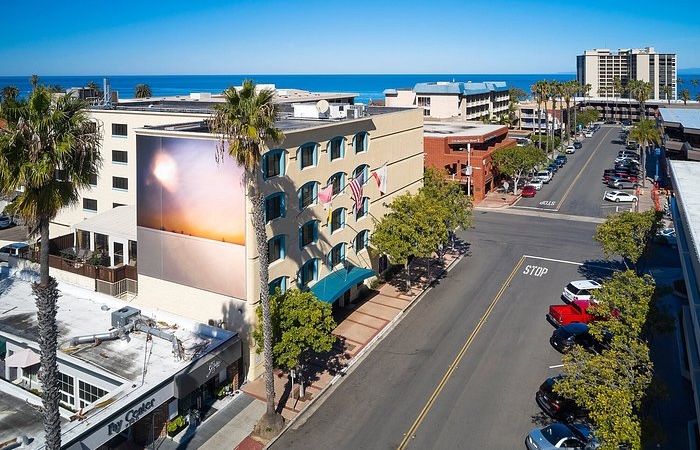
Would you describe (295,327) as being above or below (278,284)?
below

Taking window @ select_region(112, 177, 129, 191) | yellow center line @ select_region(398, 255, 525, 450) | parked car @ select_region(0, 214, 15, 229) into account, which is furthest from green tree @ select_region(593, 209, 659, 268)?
parked car @ select_region(0, 214, 15, 229)

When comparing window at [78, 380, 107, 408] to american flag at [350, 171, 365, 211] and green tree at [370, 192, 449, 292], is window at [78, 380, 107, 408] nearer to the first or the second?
american flag at [350, 171, 365, 211]

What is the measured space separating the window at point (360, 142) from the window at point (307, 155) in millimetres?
5661

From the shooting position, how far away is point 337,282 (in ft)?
124

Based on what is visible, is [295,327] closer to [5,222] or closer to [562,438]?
[562,438]

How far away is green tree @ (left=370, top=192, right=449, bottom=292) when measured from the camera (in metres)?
40.9

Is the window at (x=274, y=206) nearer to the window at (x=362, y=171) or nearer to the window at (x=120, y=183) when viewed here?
the window at (x=362, y=171)

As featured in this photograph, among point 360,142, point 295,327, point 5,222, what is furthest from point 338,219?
point 5,222

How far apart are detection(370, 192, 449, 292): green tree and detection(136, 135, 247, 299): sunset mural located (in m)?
14.0

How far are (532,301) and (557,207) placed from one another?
35.9 m

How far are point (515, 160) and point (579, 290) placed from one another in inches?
1630

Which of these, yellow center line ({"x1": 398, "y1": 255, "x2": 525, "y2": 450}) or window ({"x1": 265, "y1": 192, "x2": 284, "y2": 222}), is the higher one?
window ({"x1": 265, "y1": 192, "x2": 284, "y2": 222})

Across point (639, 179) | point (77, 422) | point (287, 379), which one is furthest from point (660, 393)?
point (639, 179)

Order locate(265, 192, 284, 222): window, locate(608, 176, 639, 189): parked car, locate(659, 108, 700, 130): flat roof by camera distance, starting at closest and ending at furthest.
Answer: locate(265, 192, 284, 222): window, locate(659, 108, 700, 130): flat roof, locate(608, 176, 639, 189): parked car
